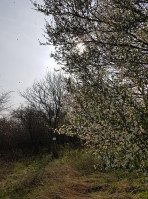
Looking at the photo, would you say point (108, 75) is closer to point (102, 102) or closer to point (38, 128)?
point (102, 102)

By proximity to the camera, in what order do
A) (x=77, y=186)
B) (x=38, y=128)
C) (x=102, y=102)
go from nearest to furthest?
(x=102, y=102) → (x=77, y=186) → (x=38, y=128)

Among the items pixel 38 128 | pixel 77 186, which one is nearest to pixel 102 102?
pixel 77 186

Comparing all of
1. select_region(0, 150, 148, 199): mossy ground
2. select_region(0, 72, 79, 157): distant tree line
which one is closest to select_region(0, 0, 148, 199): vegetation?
select_region(0, 150, 148, 199): mossy ground

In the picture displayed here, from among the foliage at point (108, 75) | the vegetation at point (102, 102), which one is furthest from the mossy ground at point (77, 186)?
the foliage at point (108, 75)

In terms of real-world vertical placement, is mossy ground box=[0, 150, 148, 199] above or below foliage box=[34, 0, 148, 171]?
below

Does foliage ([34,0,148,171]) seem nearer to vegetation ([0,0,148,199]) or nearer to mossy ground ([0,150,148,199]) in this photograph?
vegetation ([0,0,148,199])

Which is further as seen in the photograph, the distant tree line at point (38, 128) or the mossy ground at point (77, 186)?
the distant tree line at point (38, 128)

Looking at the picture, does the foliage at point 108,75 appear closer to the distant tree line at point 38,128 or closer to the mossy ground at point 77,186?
the mossy ground at point 77,186

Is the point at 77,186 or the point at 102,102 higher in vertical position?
the point at 102,102

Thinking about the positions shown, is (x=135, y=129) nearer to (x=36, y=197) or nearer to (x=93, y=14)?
(x=93, y=14)

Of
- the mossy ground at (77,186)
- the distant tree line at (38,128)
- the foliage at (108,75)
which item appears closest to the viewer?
the foliage at (108,75)

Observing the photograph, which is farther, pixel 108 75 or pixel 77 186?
pixel 77 186

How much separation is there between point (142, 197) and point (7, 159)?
11.1m

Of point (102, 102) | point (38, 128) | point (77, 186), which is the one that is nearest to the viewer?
point (102, 102)
